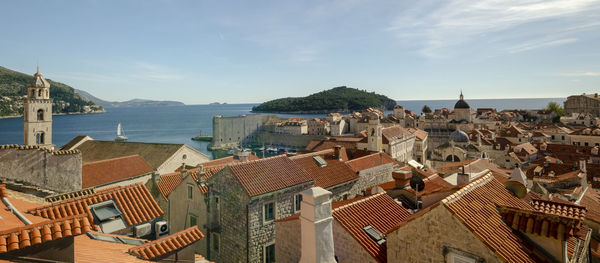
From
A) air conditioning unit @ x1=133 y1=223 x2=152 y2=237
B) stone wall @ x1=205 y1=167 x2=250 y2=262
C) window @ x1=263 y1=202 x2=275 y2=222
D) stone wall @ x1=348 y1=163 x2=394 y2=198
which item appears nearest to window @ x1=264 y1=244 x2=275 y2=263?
stone wall @ x1=205 y1=167 x2=250 y2=262

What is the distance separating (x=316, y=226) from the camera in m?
5.05

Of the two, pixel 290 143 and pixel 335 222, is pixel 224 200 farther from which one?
pixel 290 143

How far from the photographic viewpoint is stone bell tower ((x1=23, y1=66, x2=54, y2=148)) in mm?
20859

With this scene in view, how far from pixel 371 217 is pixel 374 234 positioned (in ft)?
2.72

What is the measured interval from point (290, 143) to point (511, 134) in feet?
192

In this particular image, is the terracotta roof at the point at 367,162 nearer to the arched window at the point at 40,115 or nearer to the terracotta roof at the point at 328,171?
the terracotta roof at the point at 328,171

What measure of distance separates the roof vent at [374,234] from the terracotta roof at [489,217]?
7.75 feet

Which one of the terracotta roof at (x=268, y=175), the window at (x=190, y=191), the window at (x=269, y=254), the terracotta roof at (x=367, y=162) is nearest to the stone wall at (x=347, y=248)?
the terracotta roof at (x=268, y=175)

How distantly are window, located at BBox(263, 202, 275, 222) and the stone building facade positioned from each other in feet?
369

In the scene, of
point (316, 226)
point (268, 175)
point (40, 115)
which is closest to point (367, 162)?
point (268, 175)

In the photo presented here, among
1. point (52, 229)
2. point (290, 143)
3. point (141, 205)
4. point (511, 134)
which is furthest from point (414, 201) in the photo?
point (290, 143)

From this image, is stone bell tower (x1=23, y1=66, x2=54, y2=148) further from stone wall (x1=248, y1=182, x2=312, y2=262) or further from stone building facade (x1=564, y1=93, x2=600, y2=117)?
stone building facade (x1=564, y1=93, x2=600, y2=117)

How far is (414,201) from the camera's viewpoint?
1109 centimetres

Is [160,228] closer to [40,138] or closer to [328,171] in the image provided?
[328,171]
